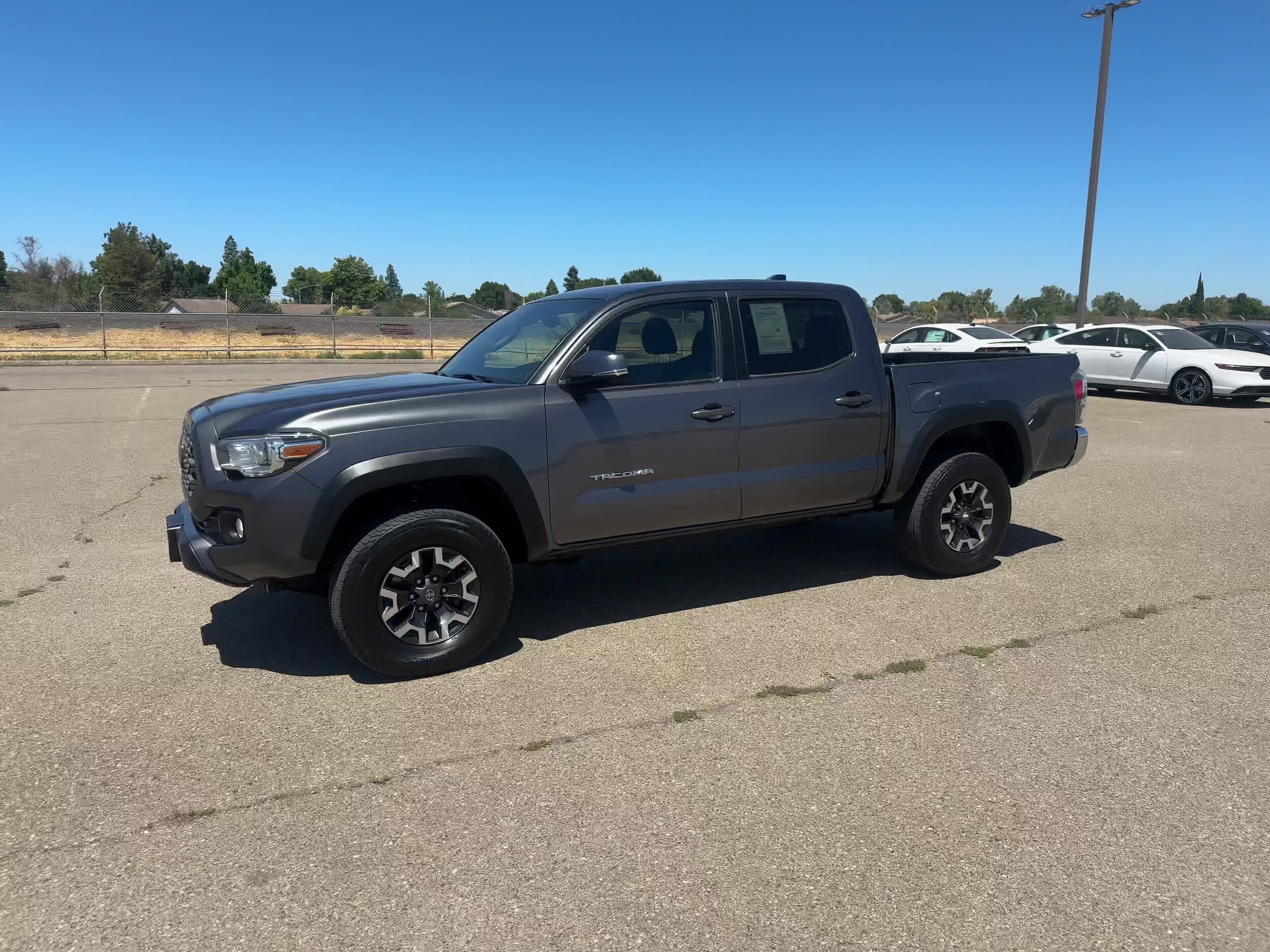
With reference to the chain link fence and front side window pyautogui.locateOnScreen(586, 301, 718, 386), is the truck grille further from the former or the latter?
the chain link fence

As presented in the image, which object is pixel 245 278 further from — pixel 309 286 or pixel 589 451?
pixel 589 451

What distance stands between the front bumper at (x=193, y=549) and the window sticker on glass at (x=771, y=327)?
300 centimetres

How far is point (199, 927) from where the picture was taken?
2.60 meters

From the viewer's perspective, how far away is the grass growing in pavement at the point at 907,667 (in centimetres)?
439

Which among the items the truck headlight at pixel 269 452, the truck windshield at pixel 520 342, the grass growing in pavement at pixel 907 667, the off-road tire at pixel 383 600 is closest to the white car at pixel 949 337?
the truck windshield at pixel 520 342

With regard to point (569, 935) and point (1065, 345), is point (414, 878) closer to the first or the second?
point (569, 935)

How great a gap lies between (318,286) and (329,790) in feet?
367

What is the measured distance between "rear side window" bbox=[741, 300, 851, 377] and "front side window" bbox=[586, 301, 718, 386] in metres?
0.25

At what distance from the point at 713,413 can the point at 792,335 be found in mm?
835

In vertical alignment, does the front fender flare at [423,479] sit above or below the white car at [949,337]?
below

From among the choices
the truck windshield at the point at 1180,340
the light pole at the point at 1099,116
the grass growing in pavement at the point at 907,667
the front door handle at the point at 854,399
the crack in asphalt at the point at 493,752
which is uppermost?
the light pole at the point at 1099,116

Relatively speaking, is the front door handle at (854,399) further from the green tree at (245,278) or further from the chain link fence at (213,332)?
the green tree at (245,278)

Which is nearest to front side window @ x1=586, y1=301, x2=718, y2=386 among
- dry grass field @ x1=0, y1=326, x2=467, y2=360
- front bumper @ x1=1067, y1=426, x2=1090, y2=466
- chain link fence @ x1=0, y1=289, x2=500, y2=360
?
front bumper @ x1=1067, y1=426, x2=1090, y2=466

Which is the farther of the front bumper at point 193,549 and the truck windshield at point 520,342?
the truck windshield at point 520,342
